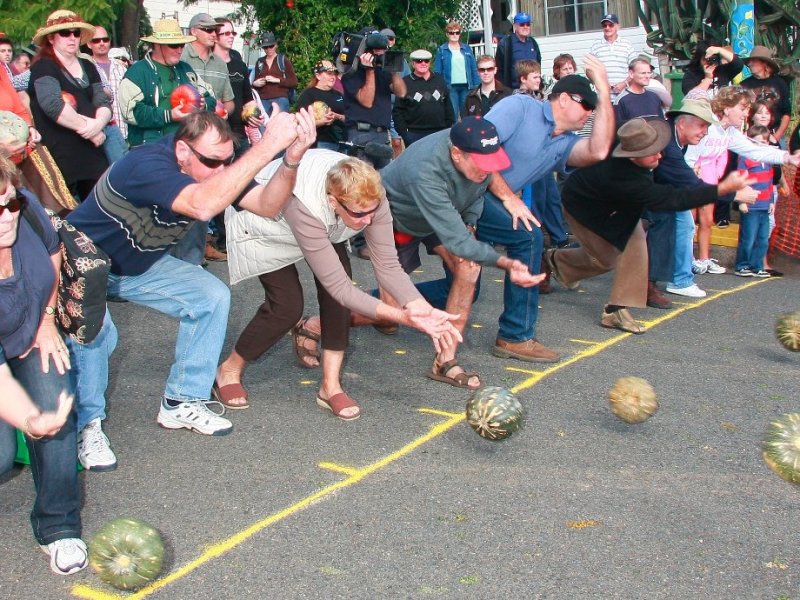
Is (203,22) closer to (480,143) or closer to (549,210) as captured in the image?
(549,210)

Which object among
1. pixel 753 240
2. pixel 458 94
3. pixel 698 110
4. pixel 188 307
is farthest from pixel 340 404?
pixel 458 94

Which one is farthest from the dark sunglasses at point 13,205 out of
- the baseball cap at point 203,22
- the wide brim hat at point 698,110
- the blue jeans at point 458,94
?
the blue jeans at point 458,94

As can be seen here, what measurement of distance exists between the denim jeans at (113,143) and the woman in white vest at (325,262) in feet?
11.0

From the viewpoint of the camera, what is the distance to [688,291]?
883 cm

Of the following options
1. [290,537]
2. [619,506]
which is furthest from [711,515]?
[290,537]

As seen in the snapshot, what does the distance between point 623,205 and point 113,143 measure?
4.51 metres

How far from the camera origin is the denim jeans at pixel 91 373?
4801 millimetres

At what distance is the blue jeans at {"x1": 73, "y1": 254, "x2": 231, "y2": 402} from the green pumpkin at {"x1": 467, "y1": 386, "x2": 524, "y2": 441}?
1.45 meters

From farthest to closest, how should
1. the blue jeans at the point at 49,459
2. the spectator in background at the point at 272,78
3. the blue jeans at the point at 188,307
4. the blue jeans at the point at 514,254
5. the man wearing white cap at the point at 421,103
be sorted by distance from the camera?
the spectator in background at the point at 272,78 → the man wearing white cap at the point at 421,103 → the blue jeans at the point at 514,254 → the blue jeans at the point at 188,307 → the blue jeans at the point at 49,459

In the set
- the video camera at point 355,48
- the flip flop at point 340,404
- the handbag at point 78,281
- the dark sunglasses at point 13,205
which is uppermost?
the video camera at point 355,48

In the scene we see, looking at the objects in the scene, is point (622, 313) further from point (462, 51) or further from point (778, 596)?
point (462, 51)

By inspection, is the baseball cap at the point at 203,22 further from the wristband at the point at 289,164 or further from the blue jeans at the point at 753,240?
the blue jeans at the point at 753,240

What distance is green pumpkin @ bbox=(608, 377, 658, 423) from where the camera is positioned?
5.21 metres

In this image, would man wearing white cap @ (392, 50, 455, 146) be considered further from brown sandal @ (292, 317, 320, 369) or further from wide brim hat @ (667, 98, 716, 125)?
brown sandal @ (292, 317, 320, 369)
